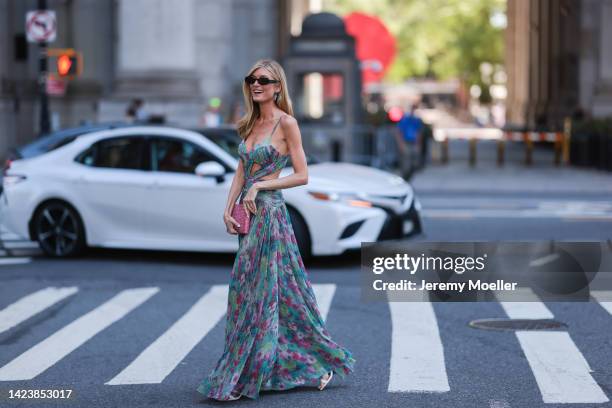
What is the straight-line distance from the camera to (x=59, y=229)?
47.5 feet

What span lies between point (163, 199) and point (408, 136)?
1437 cm

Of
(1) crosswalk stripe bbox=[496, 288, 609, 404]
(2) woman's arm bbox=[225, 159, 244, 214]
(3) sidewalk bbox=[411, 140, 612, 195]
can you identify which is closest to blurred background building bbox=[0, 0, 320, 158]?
(3) sidewalk bbox=[411, 140, 612, 195]

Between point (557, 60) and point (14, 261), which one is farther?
point (557, 60)

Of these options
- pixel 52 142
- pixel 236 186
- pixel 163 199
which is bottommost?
pixel 163 199

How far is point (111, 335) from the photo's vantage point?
392 inches

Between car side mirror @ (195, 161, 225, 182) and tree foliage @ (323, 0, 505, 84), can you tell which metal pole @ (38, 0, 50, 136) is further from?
tree foliage @ (323, 0, 505, 84)

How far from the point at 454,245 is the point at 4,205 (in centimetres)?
579

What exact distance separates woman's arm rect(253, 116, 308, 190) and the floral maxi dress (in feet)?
0.22

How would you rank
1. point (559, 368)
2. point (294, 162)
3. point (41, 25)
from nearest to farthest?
point (294, 162), point (559, 368), point (41, 25)

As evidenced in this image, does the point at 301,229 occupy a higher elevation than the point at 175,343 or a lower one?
higher

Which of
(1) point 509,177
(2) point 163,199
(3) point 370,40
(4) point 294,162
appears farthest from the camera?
(3) point 370,40

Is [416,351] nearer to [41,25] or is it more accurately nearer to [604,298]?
[604,298]

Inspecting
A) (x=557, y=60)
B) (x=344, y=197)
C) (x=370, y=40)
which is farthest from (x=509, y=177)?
(x=370, y=40)

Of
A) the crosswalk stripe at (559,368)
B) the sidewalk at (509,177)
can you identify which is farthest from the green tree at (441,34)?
the crosswalk stripe at (559,368)
